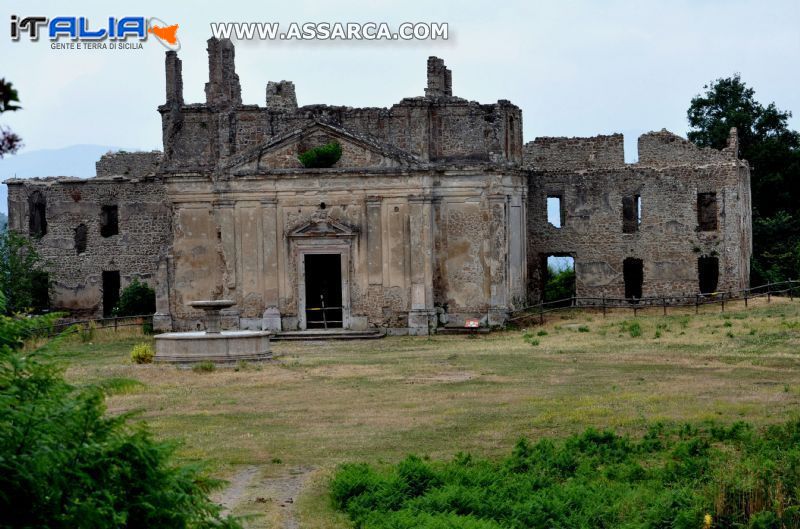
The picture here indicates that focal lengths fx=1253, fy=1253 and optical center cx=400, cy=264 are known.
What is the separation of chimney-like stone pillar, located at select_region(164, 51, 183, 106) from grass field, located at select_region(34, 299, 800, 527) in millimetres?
9250

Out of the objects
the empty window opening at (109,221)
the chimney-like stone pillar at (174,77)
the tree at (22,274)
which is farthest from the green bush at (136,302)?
the chimney-like stone pillar at (174,77)

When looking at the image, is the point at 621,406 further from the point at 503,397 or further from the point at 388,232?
the point at 388,232

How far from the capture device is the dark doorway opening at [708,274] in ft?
145

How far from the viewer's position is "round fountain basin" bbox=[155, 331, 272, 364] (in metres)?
29.4

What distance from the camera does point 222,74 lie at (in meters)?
41.8

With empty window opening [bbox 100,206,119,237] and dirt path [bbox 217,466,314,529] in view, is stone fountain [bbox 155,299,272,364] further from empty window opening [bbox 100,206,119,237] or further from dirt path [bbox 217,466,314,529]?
empty window opening [bbox 100,206,119,237]

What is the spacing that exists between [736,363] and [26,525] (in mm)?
20204

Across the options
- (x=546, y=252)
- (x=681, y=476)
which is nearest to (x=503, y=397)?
(x=681, y=476)

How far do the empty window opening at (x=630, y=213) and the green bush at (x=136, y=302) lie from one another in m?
16.9

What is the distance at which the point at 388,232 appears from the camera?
38344 mm

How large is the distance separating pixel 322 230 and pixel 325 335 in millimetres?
3362

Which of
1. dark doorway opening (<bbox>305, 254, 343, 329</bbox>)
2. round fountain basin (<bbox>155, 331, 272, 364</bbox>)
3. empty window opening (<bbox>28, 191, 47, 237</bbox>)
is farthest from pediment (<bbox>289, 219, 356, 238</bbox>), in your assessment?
empty window opening (<bbox>28, 191, 47, 237</bbox>)

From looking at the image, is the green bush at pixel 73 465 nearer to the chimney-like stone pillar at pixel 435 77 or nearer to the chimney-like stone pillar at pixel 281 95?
the chimney-like stone pillar at pixel 435 77

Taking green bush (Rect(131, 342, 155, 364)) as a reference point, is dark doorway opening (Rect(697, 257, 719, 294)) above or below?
above
